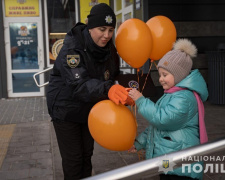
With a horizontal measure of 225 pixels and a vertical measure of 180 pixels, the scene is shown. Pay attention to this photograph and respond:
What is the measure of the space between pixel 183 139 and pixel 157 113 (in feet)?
0.88

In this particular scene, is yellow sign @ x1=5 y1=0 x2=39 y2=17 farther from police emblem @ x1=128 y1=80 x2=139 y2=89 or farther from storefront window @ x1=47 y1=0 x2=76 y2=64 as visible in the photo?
police emblem @ x1=128 y1=80 x2=139 y2=89

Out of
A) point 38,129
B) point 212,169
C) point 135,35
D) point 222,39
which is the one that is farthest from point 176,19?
point 135,35

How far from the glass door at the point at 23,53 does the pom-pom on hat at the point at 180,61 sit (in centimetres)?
761

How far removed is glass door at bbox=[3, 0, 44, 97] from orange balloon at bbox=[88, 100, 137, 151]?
745 centimetres

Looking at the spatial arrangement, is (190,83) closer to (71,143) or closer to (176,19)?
(71,143)

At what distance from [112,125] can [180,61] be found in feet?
2.20

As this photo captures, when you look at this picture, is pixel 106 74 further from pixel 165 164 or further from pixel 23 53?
pixel 23 53

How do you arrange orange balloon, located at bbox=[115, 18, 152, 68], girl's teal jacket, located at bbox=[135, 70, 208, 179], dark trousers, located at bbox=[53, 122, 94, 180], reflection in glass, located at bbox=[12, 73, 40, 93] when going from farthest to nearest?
reflection in glass, located at bbox=[12, 73, 40, 93]
dark trousers, located at bbox=[53, 122, 94, 180]
orange balloon, located at bbox=[115, 18, 152, 68]
girl's teal jacket, located at bbox=[135, 70, 208, 179]

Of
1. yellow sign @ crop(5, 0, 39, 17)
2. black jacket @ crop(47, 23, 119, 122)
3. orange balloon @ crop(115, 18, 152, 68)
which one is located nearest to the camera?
black jacket @ crop(47, 23, 119, 122)

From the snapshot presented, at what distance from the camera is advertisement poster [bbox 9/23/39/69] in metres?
9.14

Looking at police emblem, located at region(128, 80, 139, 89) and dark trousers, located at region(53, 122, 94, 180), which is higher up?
police emblem, located at region(128, 80, 139, 89)

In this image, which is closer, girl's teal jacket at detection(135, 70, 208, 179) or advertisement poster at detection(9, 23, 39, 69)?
girl's teal jacket at detection(135, 70, 208, 179)

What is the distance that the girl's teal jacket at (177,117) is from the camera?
206cm

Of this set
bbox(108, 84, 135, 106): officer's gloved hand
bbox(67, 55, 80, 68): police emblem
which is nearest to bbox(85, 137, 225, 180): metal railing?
bbox(108, 84, 135, 106): officer's gloved hand
